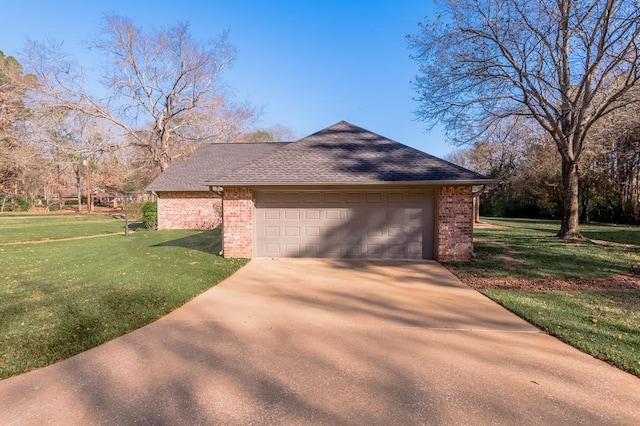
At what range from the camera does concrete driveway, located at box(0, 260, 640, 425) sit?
8.12 feet

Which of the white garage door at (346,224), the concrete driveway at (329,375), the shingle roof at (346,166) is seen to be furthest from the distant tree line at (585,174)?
the concrete driveway at (329,375)

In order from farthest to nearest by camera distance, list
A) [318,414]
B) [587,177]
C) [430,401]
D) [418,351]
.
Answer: [587,177] < [418,351] < [430,401] < [318,414]

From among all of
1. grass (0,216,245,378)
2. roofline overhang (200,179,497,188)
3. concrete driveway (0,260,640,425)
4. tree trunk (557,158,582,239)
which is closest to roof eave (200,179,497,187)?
roofline overhang (200,179,497,188)

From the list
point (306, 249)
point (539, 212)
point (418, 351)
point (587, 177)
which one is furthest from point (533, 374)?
point (539, 212)

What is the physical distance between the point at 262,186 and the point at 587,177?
25.4 meters

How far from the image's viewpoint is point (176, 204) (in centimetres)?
1731

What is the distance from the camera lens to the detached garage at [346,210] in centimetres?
856

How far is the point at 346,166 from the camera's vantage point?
30.1 ft

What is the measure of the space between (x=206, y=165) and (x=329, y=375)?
1720cm

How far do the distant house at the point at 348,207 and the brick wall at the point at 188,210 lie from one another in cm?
846

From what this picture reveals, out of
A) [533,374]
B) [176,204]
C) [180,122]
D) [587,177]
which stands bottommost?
[533,374]

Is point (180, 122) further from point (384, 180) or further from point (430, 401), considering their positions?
point (430, 401)

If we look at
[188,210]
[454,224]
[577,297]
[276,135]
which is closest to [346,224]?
[454,224]

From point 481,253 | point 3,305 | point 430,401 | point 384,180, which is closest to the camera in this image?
point 430,401
